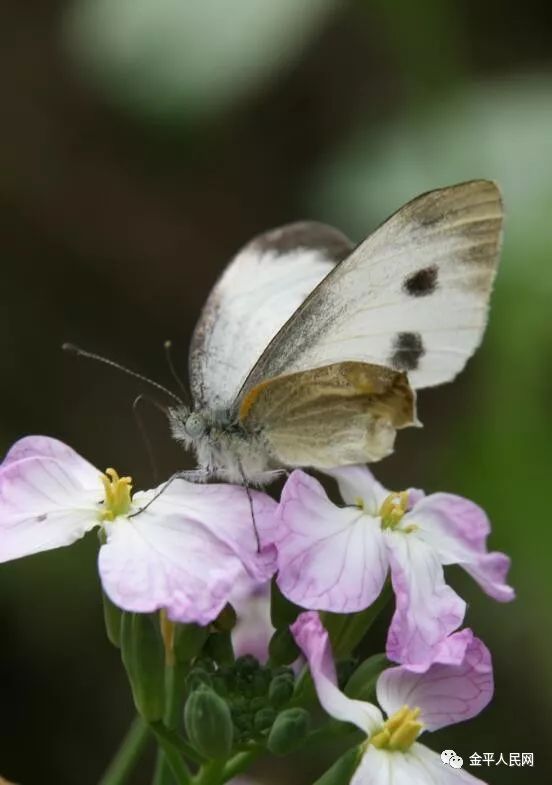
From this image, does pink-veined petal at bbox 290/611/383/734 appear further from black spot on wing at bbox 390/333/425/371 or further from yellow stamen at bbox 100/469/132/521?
black spot on wing at bbox 390/333/425/371

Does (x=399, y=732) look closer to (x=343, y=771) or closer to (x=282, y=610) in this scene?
(x=343, y=771)

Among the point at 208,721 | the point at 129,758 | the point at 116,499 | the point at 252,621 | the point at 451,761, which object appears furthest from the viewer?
the point at 252,621

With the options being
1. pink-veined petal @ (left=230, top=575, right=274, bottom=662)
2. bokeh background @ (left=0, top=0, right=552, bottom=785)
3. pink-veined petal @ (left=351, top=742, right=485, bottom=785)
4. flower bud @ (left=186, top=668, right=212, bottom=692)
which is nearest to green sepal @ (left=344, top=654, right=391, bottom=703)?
pink-veined petal @ (left=351, top=742, right=485, bottom=785)

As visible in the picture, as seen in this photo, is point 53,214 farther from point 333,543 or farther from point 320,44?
point 333,543

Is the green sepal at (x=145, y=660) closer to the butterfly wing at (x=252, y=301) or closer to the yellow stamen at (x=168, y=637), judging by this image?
the yellow stamen at (x=168, y=637)

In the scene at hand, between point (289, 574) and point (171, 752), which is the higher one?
point (289, 574)

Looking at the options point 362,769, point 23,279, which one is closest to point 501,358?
point 362,769

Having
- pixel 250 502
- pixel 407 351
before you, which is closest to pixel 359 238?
pixel 407 351
